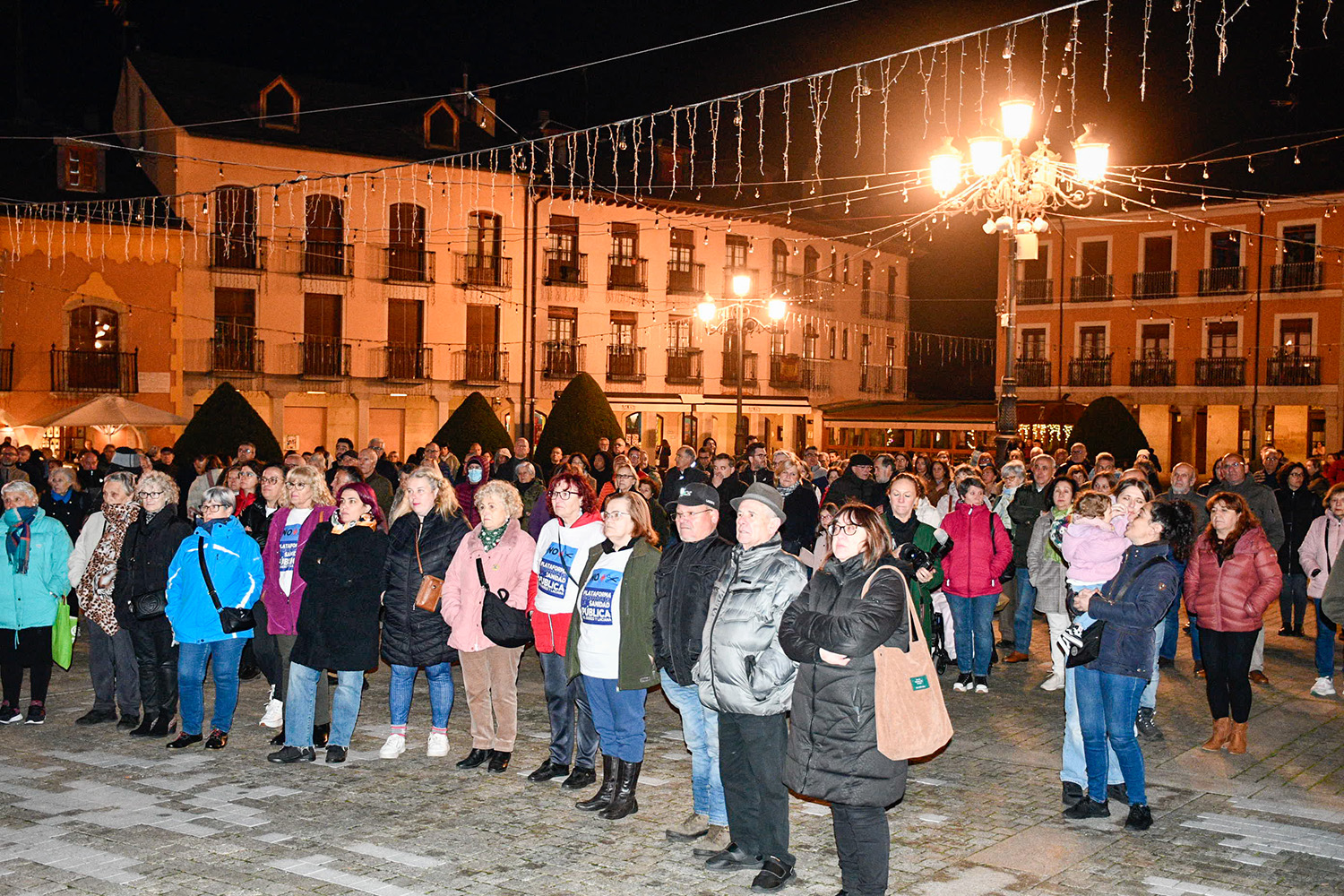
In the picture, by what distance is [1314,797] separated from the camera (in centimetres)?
689

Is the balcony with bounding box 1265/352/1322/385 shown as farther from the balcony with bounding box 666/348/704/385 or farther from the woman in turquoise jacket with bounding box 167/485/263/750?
the woman in turquoise jacket with bounding box 167/485/263/750

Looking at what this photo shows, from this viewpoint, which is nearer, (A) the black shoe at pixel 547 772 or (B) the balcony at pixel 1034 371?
(A) the black shoe at pixel 547 772

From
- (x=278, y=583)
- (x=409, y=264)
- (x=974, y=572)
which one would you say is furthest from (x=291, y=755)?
(x=409, y=264)

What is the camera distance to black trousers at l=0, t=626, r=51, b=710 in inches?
339

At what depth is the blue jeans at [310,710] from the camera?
7551mm

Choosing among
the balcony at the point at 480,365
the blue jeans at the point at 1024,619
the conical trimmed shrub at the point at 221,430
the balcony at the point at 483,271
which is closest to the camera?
the blue jeans at the point at 1024,619

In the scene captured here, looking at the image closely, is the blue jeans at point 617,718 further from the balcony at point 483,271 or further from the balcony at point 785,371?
the balcony at point 785,371

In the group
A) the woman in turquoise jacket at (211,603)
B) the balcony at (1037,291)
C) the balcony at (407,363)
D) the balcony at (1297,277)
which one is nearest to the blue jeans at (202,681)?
the woman in turquoise jacket at (211,603)

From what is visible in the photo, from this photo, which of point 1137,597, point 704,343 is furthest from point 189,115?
point 1137,597

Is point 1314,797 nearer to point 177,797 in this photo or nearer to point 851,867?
point 851,867

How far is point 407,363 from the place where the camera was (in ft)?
117

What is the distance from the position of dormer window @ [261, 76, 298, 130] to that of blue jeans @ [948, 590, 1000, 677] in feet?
93.5

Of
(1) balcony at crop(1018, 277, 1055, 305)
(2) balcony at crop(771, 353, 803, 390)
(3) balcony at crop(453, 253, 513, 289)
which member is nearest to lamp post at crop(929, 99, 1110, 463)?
(3) balcony at crop(453, 253, 513, 289)

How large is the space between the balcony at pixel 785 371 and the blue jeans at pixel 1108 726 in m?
36.9
